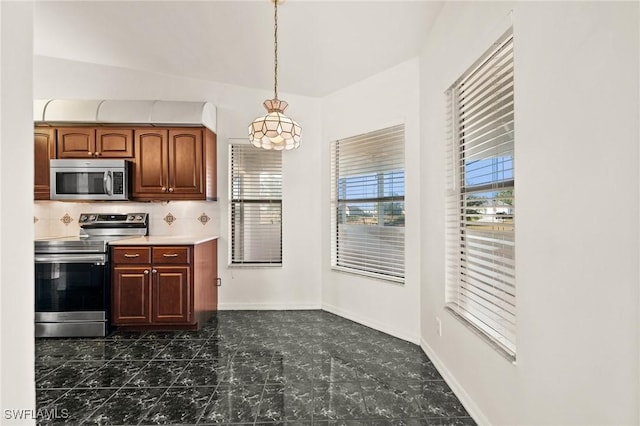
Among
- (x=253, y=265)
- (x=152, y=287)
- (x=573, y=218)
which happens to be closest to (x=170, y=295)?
(x=152, y=287)

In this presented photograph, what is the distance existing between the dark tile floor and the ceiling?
8.96 ft

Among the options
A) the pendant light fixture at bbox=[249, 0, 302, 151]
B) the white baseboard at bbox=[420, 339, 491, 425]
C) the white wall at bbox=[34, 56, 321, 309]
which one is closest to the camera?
the white baseboard at bbox=[420, 339, 491, 425]

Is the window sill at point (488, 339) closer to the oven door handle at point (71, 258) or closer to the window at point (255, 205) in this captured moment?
the window at point (255, 205)

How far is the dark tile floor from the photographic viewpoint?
1993 mm

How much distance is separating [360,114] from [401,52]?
80 cm

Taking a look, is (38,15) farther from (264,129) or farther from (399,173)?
(399,173)

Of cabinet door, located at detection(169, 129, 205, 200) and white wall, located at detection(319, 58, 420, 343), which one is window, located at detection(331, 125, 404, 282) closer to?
white wall, located at detection(319, 58, 420, 343)

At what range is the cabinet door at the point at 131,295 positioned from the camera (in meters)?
3.36

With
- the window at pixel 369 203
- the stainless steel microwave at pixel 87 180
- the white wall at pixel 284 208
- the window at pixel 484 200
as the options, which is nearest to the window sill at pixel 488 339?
the window at pixel 484 200

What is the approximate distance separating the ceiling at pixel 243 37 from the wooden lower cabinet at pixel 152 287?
81.4 inches

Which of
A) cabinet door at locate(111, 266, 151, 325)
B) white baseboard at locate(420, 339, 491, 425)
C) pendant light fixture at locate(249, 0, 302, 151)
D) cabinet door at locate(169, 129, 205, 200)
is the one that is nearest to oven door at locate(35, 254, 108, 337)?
cabinet door at locate(111, 266, 151, 325)

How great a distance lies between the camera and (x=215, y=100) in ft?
13.6

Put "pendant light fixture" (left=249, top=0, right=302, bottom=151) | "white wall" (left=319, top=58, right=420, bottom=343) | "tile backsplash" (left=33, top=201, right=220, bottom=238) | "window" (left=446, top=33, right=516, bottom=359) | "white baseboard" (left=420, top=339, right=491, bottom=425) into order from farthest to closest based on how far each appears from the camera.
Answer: "tile backsplash" (left=33, top=201, right=220, bottom=238) < "white wall" (left=319, top=58, right=420, bottom=343) < "pendant light fixture" (left=249, top=0, right=302, bottom=151) < "white baseboard" (left=420, top=339, right=491, bottom=425) < "window" (left=446, top=33, right=516, bottom=359)

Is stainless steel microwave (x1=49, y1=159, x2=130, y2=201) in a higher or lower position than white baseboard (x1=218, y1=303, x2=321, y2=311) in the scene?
higher
